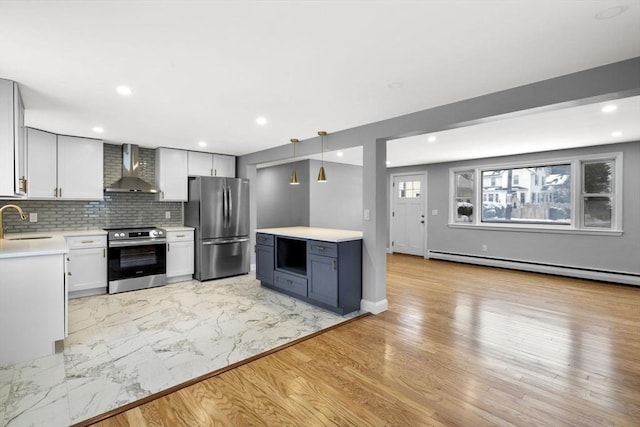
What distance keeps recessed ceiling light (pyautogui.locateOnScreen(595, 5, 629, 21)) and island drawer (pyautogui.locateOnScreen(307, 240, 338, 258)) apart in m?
2.63

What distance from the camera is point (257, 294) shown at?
14.3ft

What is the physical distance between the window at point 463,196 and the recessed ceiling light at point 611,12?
556 centimetres

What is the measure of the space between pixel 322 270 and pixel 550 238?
4.60m

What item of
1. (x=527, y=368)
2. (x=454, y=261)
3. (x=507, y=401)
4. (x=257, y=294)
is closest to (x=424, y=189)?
(x=454, y=261)

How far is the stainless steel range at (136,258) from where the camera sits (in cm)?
433

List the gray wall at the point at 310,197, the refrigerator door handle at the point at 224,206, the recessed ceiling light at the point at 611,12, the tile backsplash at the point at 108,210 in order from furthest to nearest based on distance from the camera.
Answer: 1. the gray wall at the point at 310,197
2. the refrigerator door handle at the point at 224,206
3. the tile backsplash at the point at 108,210
4. the recessed ceiling light at the point at 611,12

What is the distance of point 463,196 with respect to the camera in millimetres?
6988

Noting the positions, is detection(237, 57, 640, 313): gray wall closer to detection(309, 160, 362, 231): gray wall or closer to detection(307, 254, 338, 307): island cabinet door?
detection(307, 254, 338, 307): island cabinet door

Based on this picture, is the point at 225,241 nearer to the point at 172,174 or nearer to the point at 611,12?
the point at 172,174

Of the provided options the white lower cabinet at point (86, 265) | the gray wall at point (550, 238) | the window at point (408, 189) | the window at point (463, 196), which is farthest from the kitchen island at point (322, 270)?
the window at point (408, 189)

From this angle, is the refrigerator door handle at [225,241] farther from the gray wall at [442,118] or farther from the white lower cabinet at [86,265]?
the gray wall at [442,118]

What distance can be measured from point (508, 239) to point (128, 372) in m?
6.46

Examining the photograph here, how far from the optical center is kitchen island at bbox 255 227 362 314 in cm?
351

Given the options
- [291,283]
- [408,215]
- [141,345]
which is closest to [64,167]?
[141,345]
